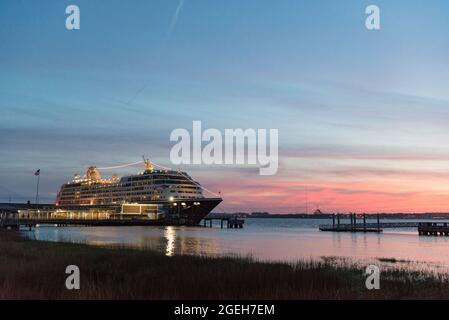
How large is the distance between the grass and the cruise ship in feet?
377

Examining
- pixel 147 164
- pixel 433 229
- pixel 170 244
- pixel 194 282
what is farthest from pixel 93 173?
pixel 194 282

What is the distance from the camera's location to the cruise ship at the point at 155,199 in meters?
144

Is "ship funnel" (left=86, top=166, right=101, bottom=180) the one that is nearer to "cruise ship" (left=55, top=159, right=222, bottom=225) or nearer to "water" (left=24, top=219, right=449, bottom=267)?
"cruise ship" (left=55, top=159, right=222, bottom=225)

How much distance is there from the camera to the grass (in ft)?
51.2

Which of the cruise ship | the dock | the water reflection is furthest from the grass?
the cruise ship

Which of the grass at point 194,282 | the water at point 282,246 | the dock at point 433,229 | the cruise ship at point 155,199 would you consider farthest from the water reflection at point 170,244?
the cruise ship at point 155,199

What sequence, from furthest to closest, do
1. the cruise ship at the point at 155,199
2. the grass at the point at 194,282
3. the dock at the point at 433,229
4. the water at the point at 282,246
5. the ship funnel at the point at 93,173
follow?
the ship funnel at the point at 93,173
the cruise ship at the point at 155,199
the dock at the point at 433,229
the water at the point at 282,246
the grass at the point at 194,282

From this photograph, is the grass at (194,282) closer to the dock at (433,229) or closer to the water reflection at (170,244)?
the water reflection at (170,244)

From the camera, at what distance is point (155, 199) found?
150m

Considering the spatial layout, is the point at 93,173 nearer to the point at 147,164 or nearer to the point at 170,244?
the point at 147,164

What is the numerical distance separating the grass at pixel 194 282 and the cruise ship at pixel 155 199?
11482 cm
